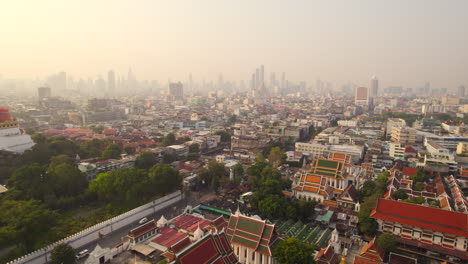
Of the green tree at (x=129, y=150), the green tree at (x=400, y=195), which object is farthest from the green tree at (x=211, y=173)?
the green tree at (x=400, y=195)

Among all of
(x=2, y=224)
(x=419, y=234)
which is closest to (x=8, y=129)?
(x=2, y=224)

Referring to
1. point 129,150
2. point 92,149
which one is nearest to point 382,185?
point 129,150

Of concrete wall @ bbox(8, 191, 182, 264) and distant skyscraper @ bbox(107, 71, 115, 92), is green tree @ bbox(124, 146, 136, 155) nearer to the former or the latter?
concrete wall @ bbox(8, 191, 182, 264)

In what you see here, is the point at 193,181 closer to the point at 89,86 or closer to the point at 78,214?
the point at 78,214

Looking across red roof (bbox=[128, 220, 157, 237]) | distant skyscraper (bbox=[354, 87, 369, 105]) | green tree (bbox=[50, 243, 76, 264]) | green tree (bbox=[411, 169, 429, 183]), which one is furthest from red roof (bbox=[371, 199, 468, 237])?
distant skyscraper (bbox=[354, 87, 369, 105])

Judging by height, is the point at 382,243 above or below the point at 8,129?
below

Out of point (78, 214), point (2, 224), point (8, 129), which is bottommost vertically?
point (78, 214)

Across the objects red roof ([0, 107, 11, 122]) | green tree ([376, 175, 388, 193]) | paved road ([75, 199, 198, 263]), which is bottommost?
paved road ([75, 199, 198, 263])
